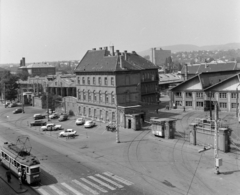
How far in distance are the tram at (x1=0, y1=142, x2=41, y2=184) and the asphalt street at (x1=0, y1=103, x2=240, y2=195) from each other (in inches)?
48.6

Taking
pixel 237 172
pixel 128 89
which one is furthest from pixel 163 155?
pixel 128 89

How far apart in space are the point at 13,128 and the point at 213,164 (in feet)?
143

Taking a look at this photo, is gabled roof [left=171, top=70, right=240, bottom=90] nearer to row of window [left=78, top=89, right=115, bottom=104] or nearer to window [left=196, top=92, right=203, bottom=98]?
window [left=196, top=92, right=203, bottom=98]

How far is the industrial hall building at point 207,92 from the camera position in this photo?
63375mm

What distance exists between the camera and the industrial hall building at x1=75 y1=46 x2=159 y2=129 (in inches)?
2258

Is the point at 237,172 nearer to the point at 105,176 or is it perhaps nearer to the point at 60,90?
the point at 105,176

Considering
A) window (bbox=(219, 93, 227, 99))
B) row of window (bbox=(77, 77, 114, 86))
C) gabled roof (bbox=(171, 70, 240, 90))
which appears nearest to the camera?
row of window (bbox=(77, 77, 114, 86))

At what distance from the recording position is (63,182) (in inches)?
1144

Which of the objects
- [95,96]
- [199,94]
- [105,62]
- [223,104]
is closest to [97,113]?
[95,96]

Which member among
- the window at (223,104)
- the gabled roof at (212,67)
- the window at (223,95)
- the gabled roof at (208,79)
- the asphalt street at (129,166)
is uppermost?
the gabled roof at (212,67)

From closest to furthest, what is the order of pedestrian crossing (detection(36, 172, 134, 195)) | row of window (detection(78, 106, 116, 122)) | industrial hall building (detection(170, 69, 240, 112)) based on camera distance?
pedestrian crossing (detection(36, 172, 134, 195)), row of window (detection(78, 106, 116, 122)), industrial hall building (detection(170, 69, 240, 112))

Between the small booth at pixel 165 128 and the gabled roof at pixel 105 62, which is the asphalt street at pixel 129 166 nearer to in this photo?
the small booth at pixel 165 128

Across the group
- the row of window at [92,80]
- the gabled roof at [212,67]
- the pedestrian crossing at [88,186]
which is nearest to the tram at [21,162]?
the pedestrian crossing at [88,186]

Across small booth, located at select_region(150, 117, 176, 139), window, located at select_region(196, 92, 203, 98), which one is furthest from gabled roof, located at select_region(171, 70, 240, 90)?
small booth, located at select_region(150, 117, 176, 139)
